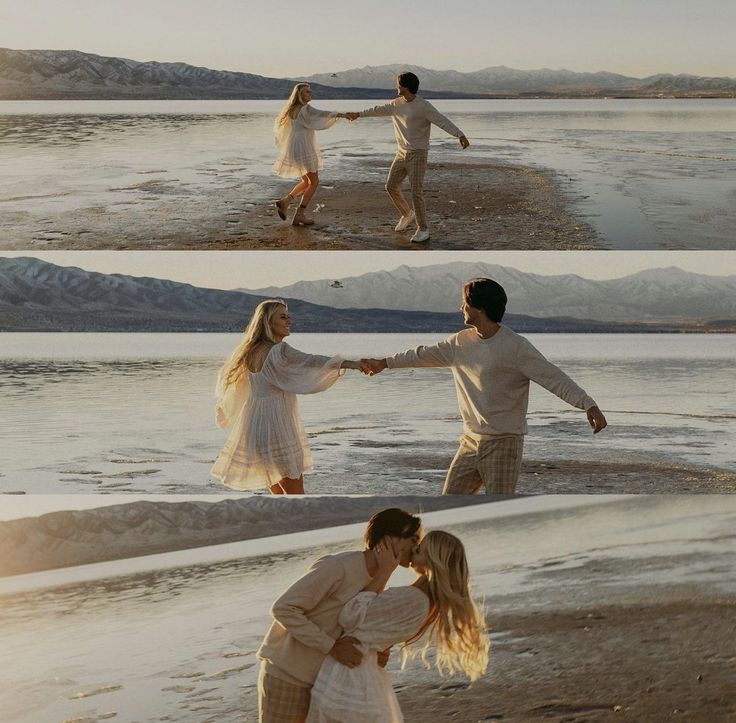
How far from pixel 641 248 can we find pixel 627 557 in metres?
2.29

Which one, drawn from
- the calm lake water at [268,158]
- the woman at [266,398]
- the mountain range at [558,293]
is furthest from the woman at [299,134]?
the mountain range at [558,293]

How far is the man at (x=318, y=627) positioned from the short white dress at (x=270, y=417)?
214 centimetres

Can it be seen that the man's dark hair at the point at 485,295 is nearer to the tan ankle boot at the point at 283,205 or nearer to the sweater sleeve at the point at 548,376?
the sweater sleeve at the point at 548,376

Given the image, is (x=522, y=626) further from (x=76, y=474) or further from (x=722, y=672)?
(x=76, y=474)

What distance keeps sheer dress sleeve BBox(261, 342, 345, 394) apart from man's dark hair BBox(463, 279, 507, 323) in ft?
3.25

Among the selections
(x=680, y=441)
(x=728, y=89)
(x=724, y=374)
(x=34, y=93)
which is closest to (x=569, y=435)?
(x=680, y=441)

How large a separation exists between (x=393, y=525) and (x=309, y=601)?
344 mm

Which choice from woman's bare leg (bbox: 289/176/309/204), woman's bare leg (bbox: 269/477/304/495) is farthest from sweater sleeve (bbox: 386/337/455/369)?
woman's bare leg (bbox: 289/176/309/204)

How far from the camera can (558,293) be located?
2669 cm

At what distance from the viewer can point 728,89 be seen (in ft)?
45.6

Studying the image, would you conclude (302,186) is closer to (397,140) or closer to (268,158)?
(397,140)

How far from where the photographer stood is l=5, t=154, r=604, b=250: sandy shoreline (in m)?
9.23

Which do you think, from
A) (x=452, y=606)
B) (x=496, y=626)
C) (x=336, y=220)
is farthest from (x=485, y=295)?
(x=336, y=220)

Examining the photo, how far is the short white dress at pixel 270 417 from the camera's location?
6445 millimetres
